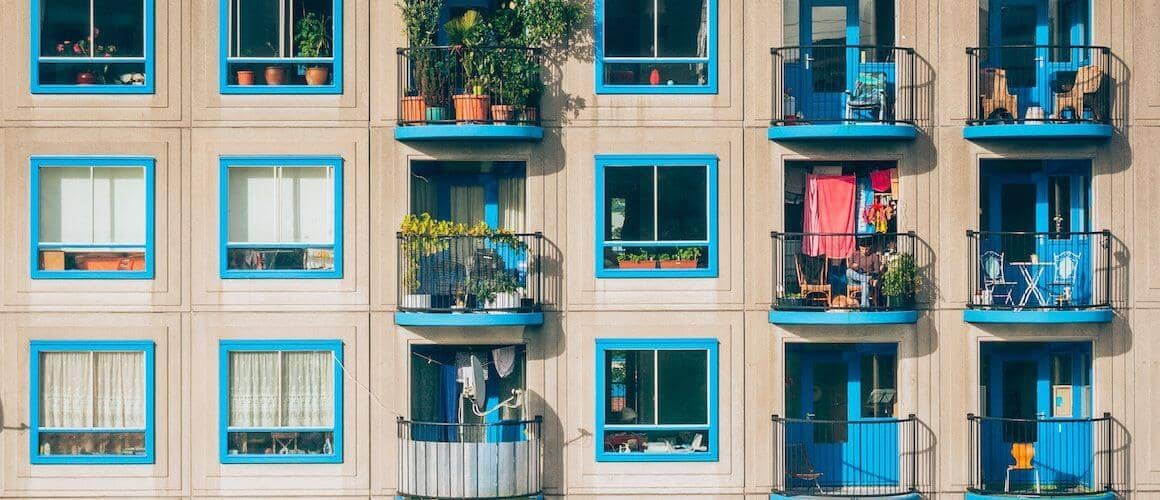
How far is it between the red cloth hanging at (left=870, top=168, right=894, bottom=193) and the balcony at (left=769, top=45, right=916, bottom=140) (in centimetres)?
89

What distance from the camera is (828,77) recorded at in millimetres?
25734

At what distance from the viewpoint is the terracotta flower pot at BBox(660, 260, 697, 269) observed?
83.1 ft

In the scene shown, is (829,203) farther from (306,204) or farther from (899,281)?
(306,204)

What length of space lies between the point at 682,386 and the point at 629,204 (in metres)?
3.14

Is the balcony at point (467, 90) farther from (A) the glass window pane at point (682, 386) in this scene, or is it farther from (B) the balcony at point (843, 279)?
(B) the balcony at point (843, 279)

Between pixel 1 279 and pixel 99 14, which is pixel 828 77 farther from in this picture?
pixel 1 279

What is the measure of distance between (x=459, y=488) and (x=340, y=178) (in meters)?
5.42

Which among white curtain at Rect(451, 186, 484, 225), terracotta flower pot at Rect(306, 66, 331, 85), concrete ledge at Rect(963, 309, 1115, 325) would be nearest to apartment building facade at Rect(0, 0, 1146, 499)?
terracotta flower pot at Rect(306, 66, 331, 85)

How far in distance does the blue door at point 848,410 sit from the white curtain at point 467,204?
19.6ft

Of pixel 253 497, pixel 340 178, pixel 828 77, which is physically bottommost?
pixel 253 497

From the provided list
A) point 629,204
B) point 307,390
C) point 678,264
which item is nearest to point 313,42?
point 307,390

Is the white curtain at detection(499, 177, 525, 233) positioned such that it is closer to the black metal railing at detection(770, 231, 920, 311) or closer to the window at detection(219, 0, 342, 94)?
the window at detection(219, 0, 342, 94)

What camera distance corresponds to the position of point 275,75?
25.2m

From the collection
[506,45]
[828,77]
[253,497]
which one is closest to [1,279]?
[253,497]
